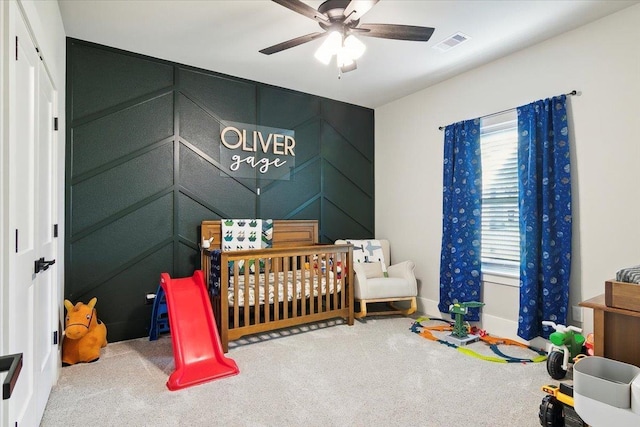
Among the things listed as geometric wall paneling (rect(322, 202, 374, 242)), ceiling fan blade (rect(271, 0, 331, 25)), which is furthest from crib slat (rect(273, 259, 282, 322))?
ceiling fan blade (rect(271, 0, 331, 25))

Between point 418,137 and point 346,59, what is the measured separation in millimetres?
1862

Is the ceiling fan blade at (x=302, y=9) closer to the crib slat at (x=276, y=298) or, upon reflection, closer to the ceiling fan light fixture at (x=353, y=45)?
the ceiling fan light fixture at (x=353, y=45)

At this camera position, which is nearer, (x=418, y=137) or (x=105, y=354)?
(x=105, y=354)

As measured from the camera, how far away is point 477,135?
3334 millimetres

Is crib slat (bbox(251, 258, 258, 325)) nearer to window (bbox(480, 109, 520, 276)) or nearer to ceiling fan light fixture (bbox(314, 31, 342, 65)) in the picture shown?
ceiling fan light fixture (bbox(314, 31, 342, 65))

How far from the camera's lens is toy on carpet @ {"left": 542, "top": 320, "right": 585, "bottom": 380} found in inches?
89.5

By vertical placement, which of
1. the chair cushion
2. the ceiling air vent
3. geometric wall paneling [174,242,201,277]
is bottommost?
the chair cushion

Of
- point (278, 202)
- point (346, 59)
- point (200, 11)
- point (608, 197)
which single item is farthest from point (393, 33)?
point (278, 202)

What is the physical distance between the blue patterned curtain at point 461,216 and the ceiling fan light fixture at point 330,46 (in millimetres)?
1736

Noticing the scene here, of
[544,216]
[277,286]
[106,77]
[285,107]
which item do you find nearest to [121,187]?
[106,77]

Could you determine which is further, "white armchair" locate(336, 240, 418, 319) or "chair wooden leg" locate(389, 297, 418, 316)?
"chair wooden leg" locate(389, 297, 418, 316)

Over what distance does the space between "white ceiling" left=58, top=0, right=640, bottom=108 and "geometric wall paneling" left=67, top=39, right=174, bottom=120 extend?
0.10 meters

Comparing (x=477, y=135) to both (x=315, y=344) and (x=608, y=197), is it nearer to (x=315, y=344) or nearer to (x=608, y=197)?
(x=608, y=197)

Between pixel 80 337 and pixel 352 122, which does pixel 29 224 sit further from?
pixel 352 122
